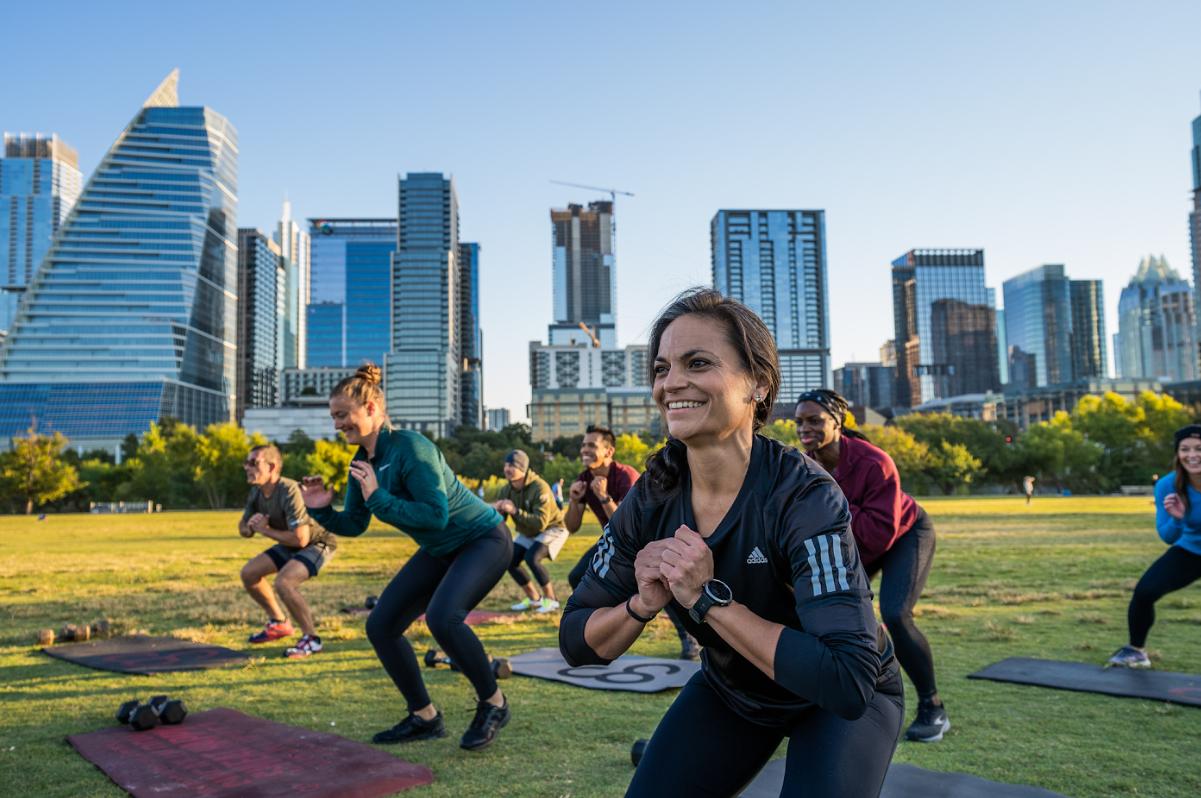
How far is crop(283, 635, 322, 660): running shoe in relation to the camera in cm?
827

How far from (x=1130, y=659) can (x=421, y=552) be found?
610 centimetres

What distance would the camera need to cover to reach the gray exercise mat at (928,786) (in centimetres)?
404

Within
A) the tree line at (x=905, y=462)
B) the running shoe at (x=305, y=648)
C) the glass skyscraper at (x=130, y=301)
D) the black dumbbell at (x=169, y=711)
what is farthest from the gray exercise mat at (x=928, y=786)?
the glass skyscraper at (x=130, y=301)

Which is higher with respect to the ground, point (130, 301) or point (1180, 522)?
point (130, 301)

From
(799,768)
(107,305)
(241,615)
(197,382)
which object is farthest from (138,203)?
(799,768)

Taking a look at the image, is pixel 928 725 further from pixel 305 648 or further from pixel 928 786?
pixel 305 648

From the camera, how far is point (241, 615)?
36.3ft

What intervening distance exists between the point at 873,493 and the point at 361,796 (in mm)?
3425

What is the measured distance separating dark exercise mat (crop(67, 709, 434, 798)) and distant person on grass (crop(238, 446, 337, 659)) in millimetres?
2695

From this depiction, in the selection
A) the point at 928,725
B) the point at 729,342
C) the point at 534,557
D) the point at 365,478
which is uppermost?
the point at 729,342

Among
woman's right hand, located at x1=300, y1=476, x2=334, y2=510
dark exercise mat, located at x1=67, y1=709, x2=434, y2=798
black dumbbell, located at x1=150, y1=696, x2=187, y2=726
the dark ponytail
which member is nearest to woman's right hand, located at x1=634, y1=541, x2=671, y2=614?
the dark ponytail

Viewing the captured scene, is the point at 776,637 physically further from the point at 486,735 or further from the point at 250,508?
the point at 250,508

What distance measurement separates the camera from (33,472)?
71.3 meters

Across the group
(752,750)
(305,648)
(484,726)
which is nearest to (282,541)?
(305,648)
